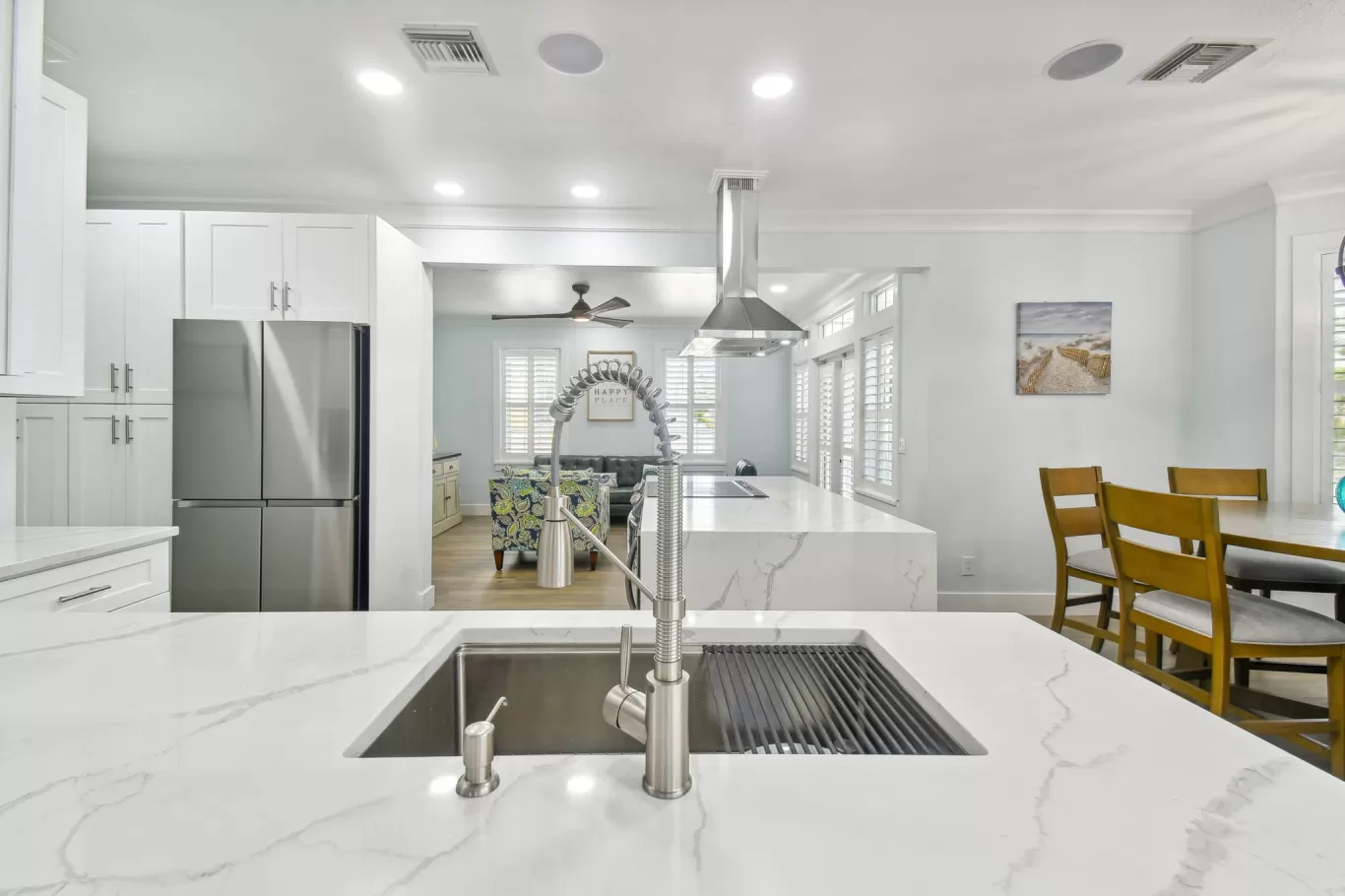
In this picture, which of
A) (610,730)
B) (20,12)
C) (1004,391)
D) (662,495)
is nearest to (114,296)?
(20,12)

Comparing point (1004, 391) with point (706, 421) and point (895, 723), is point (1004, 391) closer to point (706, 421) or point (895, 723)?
point (895, 723)

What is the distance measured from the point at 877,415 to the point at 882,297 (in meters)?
0.93

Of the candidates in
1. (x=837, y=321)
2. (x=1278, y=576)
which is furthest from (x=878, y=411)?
(x=1278, y=576)

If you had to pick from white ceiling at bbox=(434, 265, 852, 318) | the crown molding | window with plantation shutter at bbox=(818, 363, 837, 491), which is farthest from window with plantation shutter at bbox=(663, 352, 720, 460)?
the crown molding

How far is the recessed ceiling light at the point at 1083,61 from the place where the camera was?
2.11 meters

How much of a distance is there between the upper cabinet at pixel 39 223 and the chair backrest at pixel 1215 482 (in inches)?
180

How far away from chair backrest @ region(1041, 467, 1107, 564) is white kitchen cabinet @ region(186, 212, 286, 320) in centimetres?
387

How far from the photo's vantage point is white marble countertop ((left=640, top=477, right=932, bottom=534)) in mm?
2412

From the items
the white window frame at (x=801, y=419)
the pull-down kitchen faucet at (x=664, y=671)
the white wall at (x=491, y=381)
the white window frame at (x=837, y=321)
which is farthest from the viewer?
the white wall at (x=491, y=381)

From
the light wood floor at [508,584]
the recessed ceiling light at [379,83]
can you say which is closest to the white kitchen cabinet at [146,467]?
the light wood floor at [508,584]

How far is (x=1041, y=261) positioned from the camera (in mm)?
3811

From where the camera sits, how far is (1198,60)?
216cm

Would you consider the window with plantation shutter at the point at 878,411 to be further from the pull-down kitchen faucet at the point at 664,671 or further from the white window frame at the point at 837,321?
the pull-down kitchen faucet at the point at 664,671

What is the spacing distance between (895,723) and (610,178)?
3.12 m
